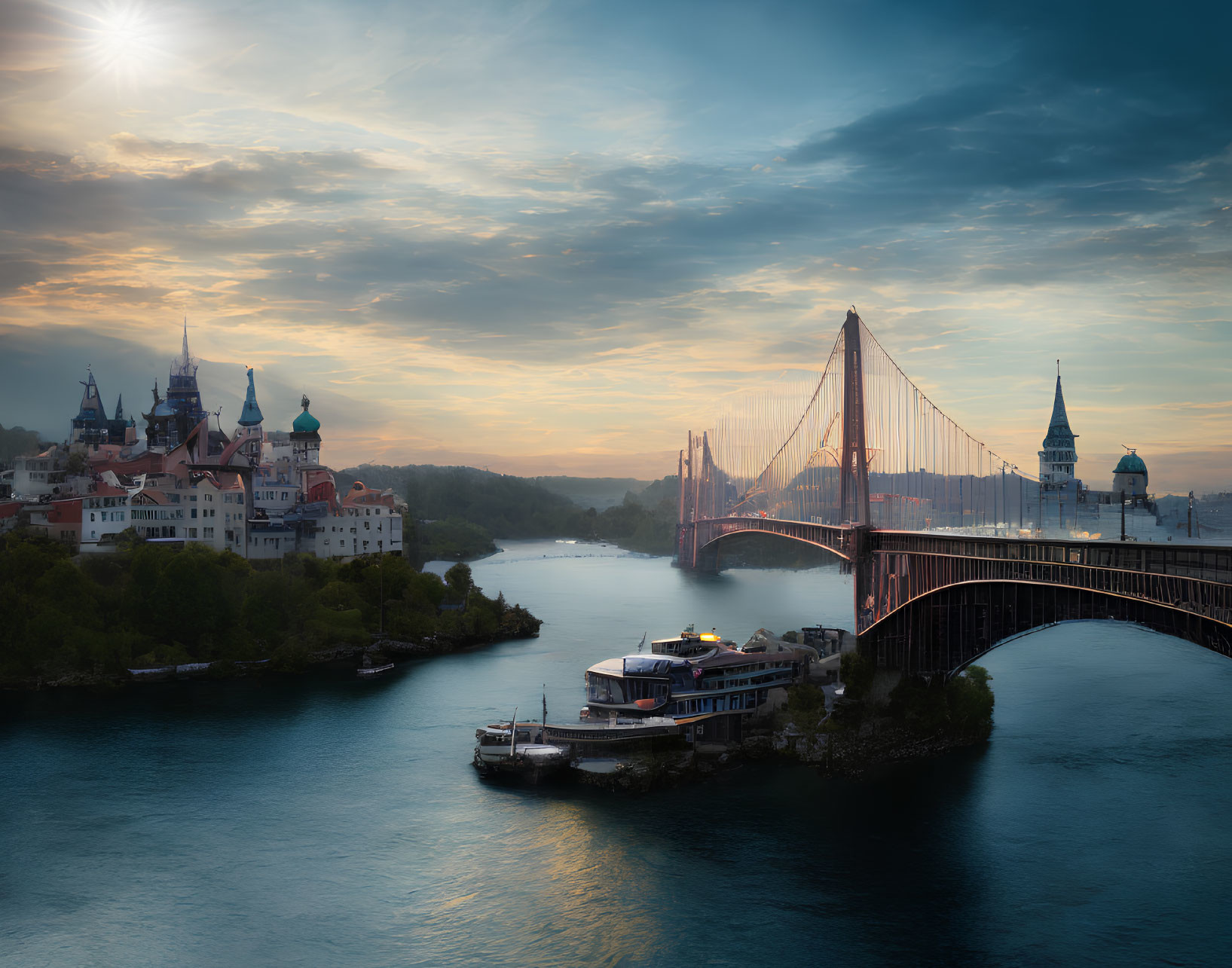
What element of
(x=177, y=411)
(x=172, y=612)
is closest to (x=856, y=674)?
(x=172, y=612)

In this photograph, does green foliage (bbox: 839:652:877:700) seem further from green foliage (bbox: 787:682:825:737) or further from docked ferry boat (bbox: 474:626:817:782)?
docked ferry boat (bbox: 474:626:817:782)

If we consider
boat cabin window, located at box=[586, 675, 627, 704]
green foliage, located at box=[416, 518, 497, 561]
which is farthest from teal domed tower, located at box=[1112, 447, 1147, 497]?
green foliage, located at box=[416, 518, 497, 561]

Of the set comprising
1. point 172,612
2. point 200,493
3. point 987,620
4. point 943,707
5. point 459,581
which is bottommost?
point 943,707

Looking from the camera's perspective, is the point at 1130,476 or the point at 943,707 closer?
the point at 943,707

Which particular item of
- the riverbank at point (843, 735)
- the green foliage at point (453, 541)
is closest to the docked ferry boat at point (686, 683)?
the riverbank at point (843, 735)

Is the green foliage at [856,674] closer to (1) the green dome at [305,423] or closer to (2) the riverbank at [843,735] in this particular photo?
(2) the riverbank at [843,735]

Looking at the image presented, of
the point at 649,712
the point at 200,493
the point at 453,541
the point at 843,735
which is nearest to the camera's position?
the point at 843,735

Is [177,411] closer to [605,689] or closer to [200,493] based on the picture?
[200,493]

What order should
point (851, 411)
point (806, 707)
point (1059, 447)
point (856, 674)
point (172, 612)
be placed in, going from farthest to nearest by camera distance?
point (1059, 447) < point (172, 612) < point (851, 411) < point (856, 674) < point (806, 707)
